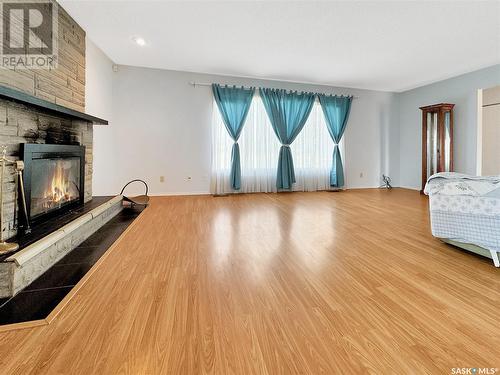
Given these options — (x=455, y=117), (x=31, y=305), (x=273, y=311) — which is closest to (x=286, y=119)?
(x=455, y=117)

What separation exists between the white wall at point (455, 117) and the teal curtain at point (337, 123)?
1.65 meters

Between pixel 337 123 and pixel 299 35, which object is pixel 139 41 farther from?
pixel 337 123

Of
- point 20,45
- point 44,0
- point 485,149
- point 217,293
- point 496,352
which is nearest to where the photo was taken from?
point 496,352

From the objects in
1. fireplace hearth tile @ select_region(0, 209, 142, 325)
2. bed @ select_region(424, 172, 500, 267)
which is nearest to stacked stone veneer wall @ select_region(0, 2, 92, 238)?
fireplace hearth tile @ select_region(0, 209, 142, 325)

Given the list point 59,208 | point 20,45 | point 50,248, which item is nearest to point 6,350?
point 50,248

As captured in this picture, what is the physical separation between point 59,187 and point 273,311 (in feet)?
7.99

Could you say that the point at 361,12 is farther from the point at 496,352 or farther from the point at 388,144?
the point at 388,144

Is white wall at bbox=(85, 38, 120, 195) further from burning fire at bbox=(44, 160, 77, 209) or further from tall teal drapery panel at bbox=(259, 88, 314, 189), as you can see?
tall teal drapery panel at bbox=(259, 88, 314, 189)

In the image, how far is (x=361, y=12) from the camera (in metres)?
2.66

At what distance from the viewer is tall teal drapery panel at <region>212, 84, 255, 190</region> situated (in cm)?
462

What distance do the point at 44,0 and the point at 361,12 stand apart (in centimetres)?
336

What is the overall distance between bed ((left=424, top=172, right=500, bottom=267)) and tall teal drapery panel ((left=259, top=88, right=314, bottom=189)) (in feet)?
9.89

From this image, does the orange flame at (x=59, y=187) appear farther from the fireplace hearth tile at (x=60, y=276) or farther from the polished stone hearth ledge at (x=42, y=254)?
the fireplace hearth tile at (x=60, y=276)

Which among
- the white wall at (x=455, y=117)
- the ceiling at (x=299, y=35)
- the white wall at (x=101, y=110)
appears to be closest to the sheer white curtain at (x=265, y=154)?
the ceiling at (x=299, y=35)
